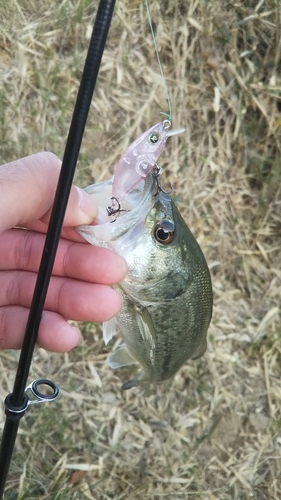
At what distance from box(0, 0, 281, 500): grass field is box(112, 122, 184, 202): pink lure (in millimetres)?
1515

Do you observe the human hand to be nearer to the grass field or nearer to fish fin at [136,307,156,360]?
fish fin at [136,307,156,360]

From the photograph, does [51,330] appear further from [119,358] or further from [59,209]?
[59,209]

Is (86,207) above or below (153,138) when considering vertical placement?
below

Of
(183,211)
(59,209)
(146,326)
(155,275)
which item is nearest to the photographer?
(59,209)

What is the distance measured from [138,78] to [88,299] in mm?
1746

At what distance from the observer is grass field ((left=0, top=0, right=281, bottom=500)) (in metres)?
2.71

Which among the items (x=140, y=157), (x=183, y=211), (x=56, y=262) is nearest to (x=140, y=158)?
(x=140, y=157)

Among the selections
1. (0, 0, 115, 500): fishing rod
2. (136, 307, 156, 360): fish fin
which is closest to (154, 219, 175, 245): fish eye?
(136, 307, 156, 360): fish fin

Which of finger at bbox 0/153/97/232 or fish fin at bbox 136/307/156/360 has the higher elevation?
finger at bbox 0/153/97/232

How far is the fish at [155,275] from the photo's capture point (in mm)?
1411

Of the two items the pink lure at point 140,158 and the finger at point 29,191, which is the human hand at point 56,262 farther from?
the pink lure at point 140,158

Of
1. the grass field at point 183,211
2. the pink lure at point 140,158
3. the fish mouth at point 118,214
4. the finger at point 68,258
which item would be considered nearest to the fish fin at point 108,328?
the finger at point 68,258

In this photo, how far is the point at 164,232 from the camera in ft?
4.68

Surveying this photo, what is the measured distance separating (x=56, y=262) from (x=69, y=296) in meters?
0.11
